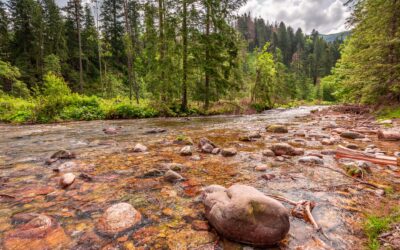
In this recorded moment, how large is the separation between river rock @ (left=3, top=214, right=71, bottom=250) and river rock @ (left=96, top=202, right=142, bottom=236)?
31 centimetres

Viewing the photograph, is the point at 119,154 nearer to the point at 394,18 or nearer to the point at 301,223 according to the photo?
the point at 301,223

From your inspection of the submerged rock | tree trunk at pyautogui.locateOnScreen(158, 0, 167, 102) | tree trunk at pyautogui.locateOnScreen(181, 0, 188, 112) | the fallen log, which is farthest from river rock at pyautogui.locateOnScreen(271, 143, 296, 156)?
tree trunk at pyautogui.locateOnScreen(158, 0, 167, 102)

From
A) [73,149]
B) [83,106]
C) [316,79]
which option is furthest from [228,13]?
[316,79]

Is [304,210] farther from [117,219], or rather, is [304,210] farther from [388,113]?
[388,113]

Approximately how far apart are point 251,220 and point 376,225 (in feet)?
3.83

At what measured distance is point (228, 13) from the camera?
1705 centimetres

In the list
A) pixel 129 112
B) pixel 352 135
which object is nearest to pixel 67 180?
pixel 352 135

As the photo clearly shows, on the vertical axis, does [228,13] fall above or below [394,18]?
above

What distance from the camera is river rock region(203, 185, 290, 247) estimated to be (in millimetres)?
1754

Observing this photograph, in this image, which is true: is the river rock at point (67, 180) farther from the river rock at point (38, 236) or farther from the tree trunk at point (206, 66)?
the tree trunk at point (206, 66)

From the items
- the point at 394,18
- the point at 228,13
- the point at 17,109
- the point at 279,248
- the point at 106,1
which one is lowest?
the point at 279,248

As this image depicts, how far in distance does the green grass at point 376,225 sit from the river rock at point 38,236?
2.56m

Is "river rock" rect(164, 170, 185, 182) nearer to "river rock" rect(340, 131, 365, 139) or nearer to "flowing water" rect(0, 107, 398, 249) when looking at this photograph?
"flowing water" rect(0, 107, 398, 249)

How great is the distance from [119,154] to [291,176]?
3666mm
